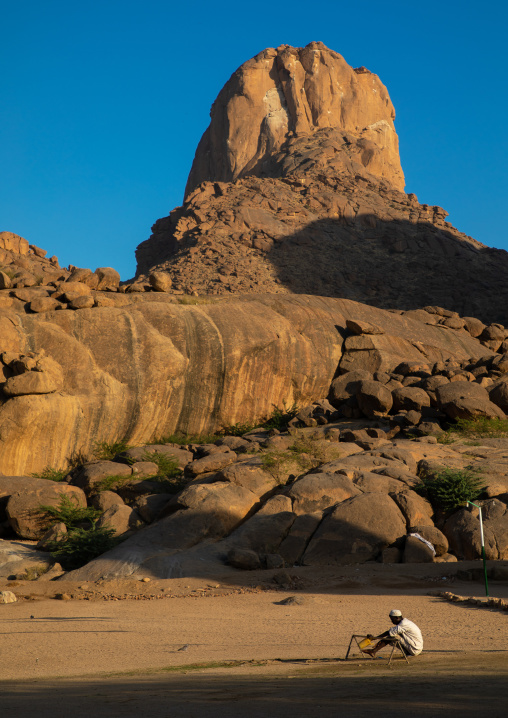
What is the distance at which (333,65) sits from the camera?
83000 millimetres

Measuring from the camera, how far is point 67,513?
53.9 feet

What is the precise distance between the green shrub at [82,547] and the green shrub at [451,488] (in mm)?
7487

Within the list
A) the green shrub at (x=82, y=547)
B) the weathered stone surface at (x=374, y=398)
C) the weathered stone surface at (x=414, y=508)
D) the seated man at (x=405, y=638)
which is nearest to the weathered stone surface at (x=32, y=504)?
the green shrub at (x=82, y=547)

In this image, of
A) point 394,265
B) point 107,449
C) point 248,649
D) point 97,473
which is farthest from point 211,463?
point 394,265

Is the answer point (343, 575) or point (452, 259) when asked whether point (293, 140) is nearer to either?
point (452, 259)

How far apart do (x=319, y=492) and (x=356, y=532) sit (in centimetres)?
160

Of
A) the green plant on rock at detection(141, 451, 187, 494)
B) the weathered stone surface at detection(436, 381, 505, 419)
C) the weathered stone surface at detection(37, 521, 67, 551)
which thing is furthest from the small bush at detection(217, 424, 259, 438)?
the weathered stone surface at detection(37, 521, 67, 551)

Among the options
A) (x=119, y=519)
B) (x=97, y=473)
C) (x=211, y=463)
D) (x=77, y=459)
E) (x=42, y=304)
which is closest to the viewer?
(x=119, y=519)

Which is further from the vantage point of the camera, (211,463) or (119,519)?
(211,463)

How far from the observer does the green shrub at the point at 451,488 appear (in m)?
15.0

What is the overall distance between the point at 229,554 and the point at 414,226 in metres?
58.0

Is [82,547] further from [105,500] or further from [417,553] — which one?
[417,553]

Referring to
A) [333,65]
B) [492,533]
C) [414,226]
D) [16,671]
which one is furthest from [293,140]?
[16,671]

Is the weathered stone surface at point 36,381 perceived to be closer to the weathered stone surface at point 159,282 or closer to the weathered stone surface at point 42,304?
the weathered stone surface at point 42,304
